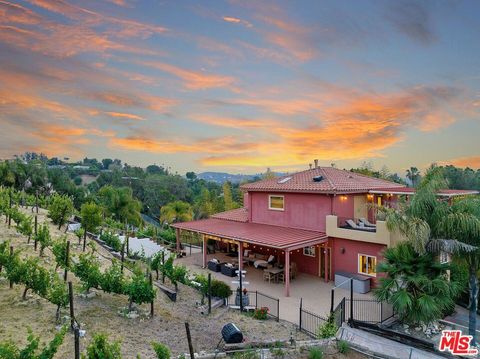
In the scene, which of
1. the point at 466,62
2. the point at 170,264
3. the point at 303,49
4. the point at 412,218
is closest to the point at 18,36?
the point at 170,264

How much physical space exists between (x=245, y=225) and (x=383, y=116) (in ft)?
46.2

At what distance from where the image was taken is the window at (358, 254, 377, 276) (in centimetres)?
1723

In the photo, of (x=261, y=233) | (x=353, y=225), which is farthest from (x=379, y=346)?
(x=261, y=233)

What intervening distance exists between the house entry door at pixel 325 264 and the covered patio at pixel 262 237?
1.80 feet

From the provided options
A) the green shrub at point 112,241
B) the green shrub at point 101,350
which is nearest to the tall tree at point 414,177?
the green shrub at point 101,350

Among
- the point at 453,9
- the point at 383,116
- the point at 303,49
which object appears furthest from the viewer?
the point at 383,116

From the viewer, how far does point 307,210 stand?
20.2m

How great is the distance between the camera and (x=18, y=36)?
656 inches

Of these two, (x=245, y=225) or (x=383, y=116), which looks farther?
(x=383, y=116)

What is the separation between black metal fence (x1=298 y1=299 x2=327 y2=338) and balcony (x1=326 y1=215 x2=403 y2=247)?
5.66 m

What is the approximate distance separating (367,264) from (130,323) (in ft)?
39.8

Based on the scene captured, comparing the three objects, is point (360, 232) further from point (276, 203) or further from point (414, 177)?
point (414, 177)

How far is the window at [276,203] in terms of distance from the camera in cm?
2170

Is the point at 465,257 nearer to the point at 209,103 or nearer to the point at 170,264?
the point at 170,264
